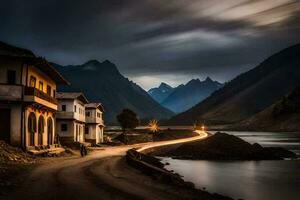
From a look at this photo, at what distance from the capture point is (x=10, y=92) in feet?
128

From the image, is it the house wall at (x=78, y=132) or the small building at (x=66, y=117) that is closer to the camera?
the small building at (x=66, y=117)

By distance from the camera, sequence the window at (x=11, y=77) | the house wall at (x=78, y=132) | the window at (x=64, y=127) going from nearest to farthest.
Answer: the window at (x=11, y=77)
the window at (x=64, y=127)
the house wall at (x=78, y=132)

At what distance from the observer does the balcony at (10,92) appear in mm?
38812

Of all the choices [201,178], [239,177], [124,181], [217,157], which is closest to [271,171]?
[239,177]

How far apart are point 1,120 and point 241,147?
1966 inches

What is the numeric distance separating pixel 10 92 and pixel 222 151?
152 feet

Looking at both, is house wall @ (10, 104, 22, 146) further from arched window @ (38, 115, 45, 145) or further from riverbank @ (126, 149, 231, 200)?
riverbank @ (126, 149, 231, 200)

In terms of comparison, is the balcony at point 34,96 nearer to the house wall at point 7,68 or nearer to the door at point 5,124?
the house wall at point 7,68

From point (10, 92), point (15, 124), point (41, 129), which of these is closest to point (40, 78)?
point (41, 129)

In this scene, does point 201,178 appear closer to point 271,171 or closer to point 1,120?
point 271,171

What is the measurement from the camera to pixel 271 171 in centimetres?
5481

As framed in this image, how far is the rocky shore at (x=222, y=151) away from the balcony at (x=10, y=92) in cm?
3526

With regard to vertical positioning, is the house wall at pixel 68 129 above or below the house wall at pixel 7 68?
below

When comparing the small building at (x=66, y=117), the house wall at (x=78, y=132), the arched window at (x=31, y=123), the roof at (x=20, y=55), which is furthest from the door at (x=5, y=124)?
the house wall at (x=78, y=132)
